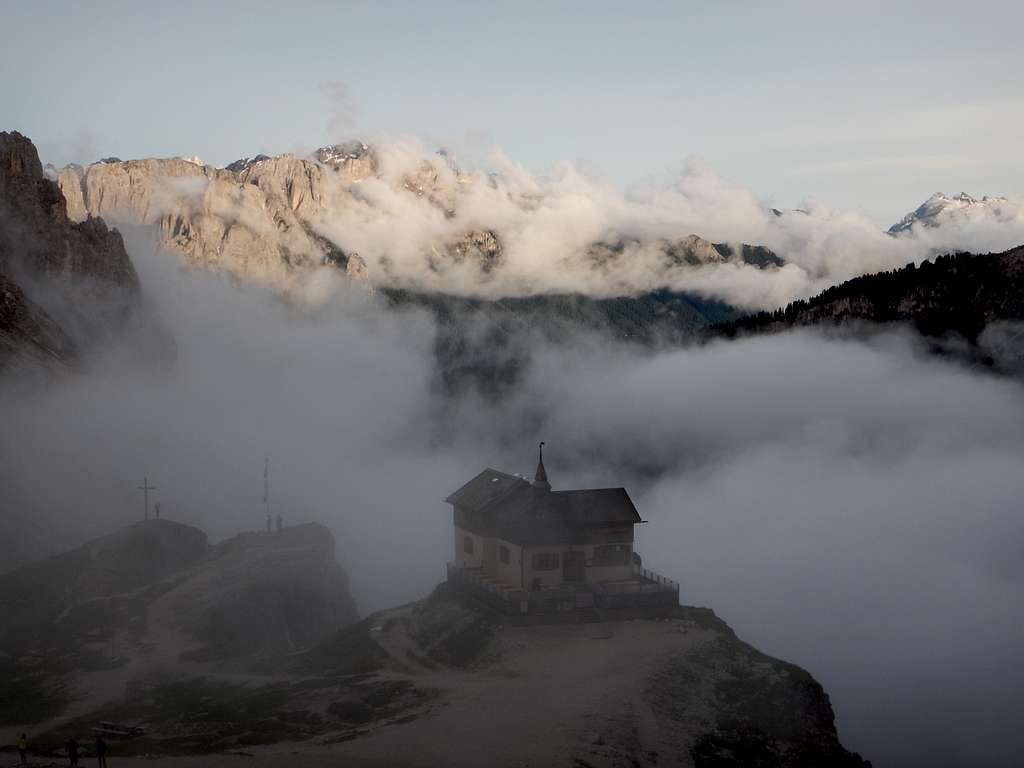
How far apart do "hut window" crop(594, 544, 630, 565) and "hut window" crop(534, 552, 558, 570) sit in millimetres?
2819

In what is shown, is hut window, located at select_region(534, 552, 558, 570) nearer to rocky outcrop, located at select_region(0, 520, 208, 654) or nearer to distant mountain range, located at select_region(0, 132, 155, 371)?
rocky outcrop, located at select_region(0, 520, 208, 654)

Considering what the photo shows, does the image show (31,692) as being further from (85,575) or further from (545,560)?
(545,560)

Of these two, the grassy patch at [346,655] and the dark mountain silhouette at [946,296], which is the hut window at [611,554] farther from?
the dark mountain silhouette at [946,296]

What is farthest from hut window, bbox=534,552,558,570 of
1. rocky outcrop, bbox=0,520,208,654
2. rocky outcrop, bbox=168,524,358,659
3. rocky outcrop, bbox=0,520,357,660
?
rocky outcrop, bbox=0,520,208,654

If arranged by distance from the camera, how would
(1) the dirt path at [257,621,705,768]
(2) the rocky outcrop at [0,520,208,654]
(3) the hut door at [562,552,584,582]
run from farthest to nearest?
(2) the rocky outcrop at [0,520,208,654], (3) the hut door at [562,552,584,582], (1) the dirt path at [257,621,705,768]

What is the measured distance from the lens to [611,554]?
225 feet

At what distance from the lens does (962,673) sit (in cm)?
9225

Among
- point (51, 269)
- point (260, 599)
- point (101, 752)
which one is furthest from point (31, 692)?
point (51, 269)

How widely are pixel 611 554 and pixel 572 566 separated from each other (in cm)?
271

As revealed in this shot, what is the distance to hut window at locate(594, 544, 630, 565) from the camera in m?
68.2

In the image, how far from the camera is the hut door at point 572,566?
67688mm

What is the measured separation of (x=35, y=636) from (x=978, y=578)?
95735mm

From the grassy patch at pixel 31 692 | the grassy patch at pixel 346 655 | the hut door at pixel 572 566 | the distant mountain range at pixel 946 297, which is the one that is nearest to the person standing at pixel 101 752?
the grassy patch at pixel 31 692

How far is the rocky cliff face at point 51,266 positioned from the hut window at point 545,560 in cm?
6370
